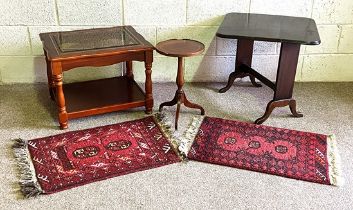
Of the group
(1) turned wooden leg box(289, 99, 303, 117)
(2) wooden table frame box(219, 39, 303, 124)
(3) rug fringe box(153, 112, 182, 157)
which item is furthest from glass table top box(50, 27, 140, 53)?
(1) turned wooden leg box(289, 99, 303, 117)

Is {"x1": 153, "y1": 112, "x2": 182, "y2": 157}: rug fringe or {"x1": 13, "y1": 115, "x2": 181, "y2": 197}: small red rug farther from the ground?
{"x1": 153, "y1": 112, "x2": 182, "y2": 157}: rug fringe

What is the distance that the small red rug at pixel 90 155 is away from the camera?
2125 millimetres

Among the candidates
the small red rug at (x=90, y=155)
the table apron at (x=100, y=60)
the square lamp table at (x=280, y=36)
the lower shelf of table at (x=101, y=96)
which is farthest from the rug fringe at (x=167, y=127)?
the square lamp table at (x=280, y=36)

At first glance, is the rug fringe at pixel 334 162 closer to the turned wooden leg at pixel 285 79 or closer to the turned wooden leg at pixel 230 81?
the turned wooden leg at pixel 285 79

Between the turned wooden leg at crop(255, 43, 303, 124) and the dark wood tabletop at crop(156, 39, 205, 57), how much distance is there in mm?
488

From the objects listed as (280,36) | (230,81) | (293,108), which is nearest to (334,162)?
(293,108)

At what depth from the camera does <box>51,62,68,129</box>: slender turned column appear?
2.38 metres

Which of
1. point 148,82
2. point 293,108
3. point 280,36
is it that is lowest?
point 293,108

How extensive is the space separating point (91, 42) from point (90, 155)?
0.72 meters

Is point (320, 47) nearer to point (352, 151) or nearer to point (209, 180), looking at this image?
point (352, 151)

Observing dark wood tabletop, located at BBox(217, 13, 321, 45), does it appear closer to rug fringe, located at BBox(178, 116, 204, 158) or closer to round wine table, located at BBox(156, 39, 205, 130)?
round wine table, located at BBox(156, 39, 205, 130)

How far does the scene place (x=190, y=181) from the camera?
2.14m

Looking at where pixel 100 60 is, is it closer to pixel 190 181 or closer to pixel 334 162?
pixel 190 181

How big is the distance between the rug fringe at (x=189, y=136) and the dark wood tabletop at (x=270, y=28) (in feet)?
1.82
